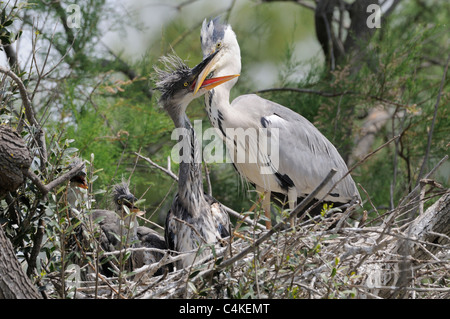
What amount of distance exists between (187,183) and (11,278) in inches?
61.8

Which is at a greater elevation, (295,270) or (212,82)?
(212,82)

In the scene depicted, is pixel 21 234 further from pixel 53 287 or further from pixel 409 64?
pixel 409 64

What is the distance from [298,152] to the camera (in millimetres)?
4332

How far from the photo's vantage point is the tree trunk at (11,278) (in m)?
2.24

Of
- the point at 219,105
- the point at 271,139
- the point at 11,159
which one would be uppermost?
the point at 219,105

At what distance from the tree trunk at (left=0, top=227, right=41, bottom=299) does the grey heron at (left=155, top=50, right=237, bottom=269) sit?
4.53 ft

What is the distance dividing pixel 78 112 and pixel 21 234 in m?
2.55

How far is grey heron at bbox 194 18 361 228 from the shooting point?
4.15 meters

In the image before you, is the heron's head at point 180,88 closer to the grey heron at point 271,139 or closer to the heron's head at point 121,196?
the grey heron at point 271,139

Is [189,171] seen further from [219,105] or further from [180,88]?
[219,105]

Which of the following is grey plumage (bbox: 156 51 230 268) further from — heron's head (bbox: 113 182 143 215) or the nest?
the nest

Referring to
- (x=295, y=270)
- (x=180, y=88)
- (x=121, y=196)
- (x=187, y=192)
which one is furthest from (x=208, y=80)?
(x=295, y=270)

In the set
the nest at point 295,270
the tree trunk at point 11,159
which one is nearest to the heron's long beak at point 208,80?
the nest at point 295,270

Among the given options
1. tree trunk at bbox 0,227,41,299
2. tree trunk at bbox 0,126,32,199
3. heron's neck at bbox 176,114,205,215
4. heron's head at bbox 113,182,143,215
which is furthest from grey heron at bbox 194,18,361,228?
tree trunk at bbox 0,227,41,299
